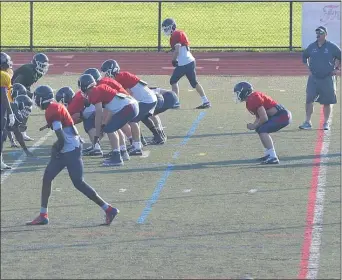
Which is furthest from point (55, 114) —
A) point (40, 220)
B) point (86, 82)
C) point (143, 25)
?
point (143, 25)

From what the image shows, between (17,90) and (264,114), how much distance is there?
3718 millimetres

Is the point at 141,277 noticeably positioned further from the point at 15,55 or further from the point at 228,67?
the point at 15,55

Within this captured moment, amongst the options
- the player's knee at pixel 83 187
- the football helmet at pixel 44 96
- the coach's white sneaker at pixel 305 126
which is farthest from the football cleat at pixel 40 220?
the coach's white sneaker at pixel 305 126

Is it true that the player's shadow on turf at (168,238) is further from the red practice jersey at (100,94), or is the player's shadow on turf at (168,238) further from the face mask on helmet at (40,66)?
the face mask on helmet at (40,66)

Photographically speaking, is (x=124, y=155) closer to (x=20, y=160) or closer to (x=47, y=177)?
(x=20, y=160)

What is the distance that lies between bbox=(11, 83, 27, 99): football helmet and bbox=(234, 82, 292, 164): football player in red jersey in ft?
10.5

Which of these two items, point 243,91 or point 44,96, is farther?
point 243,91

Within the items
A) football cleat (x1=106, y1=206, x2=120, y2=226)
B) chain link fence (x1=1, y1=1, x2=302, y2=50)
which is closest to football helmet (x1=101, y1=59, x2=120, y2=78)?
football cleat (x1=106, y1=206, x2=120, y2=226)

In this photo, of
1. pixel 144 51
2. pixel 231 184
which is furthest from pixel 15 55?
pixel 231 184

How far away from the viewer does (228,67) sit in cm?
3036

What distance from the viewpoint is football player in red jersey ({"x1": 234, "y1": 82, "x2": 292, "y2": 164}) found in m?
17.3

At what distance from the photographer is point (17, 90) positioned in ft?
59.5

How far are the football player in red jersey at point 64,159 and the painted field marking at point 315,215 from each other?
2.25 meters

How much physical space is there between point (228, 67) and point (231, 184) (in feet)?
46.9
